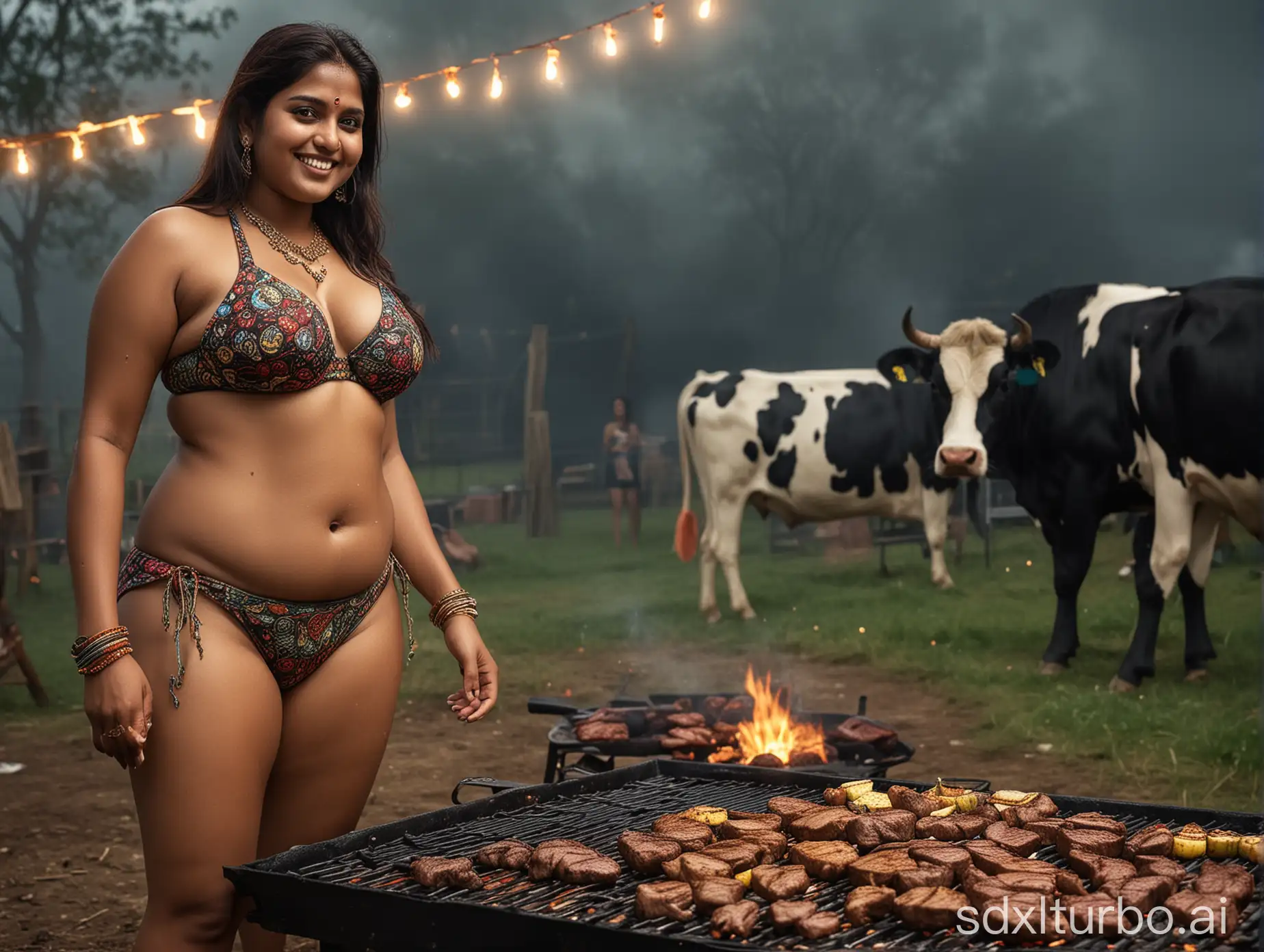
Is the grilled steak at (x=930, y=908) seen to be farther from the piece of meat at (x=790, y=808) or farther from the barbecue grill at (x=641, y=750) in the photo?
the barbecue grill at (x=641, y=750)

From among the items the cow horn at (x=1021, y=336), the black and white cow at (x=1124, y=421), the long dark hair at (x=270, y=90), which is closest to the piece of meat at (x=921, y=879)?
the long dark hair at (x=270, y=90)

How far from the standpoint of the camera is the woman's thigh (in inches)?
87.2

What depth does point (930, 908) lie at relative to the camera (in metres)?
1.97

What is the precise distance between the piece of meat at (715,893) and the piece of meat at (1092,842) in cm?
60

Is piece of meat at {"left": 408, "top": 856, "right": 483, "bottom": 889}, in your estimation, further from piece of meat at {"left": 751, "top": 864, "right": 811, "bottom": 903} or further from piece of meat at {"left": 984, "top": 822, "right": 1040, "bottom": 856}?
piece of meat at {"left": 984, "top": 822, "right": 1040, "bottom": 856}

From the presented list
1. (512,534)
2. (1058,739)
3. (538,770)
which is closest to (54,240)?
(512,534)

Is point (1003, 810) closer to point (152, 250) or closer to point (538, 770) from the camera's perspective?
point (152, 250)

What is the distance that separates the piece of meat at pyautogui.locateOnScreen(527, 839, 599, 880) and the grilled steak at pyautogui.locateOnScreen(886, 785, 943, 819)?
69 centimetres

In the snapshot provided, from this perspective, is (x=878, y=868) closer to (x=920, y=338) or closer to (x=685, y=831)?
(x=685, y=831)

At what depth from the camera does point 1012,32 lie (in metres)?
16.2

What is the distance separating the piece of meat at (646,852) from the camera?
2.26m

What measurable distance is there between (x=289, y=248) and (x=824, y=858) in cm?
149

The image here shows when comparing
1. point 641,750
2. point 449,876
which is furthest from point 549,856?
point 641,750

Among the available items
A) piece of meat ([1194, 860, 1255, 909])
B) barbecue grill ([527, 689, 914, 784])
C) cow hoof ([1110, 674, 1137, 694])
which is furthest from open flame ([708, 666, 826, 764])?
cow hoof ([1110, 674, 1137, 694])
